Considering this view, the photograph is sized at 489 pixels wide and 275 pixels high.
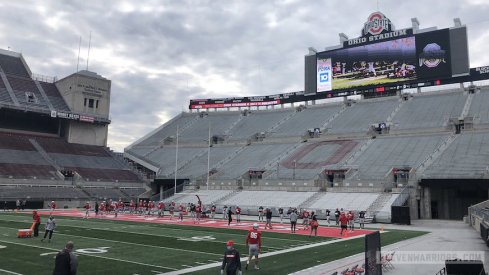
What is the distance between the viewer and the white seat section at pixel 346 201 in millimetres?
34656

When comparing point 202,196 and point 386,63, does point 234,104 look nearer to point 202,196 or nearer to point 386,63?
point 386,63

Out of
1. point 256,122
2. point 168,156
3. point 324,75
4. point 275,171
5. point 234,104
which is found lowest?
point 275,171

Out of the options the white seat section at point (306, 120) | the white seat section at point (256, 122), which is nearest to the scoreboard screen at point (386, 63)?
the white seat section at point (306, 120)

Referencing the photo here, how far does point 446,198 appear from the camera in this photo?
37031 mm

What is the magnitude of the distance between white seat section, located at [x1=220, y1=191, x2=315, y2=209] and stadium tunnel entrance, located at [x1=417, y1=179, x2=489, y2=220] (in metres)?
9.90

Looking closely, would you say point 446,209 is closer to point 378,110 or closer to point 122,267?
point 378,110

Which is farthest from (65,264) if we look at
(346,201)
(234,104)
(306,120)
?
(234,104)

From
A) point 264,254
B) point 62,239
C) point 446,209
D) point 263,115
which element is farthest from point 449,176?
point 263,115

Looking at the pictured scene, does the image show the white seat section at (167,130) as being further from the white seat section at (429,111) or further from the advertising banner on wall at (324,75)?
the white seat section at (429,111)

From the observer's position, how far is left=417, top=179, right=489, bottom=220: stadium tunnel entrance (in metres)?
34.2

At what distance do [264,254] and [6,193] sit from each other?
35.3m

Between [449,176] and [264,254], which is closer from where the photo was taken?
[264,254]

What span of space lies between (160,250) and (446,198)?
2939cm

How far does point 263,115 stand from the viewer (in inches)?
2685
